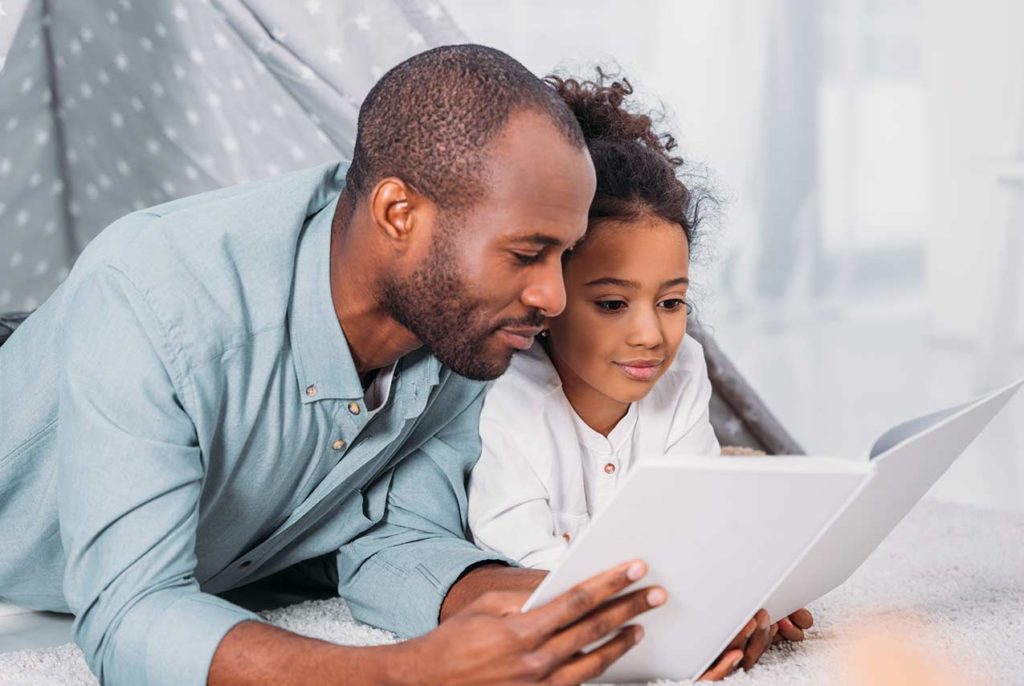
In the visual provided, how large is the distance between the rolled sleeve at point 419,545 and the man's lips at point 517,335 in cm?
27

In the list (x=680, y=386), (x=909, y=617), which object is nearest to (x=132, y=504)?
(x=680, y=386)

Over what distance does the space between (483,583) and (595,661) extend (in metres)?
0.33

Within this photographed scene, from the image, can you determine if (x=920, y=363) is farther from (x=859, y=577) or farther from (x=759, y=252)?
(x=859, y=577)

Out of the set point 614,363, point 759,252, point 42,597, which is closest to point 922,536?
point 614,363

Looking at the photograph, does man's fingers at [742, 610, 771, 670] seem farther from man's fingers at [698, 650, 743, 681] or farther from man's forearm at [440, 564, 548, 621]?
man's forearm at [440, 564, 548, 621]

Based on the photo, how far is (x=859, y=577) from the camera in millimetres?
1630

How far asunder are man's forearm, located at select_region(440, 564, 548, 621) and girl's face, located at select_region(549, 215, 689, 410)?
26 cm

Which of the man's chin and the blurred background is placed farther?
the blurred background

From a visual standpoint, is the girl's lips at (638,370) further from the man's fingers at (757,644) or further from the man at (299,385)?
the man's fingers at (757,644)

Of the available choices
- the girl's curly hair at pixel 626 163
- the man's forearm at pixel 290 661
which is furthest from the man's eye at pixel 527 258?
the man's forearm at pixel 290 661

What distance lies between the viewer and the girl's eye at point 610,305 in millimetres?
1477

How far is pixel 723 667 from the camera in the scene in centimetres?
119

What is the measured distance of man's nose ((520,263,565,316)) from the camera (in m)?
1.21

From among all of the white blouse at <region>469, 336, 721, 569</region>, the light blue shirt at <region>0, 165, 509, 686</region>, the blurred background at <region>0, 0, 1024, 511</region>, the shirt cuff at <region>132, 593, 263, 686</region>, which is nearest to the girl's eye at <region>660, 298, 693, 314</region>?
the white blouse at <region>469, 336, 721, 569</region>
